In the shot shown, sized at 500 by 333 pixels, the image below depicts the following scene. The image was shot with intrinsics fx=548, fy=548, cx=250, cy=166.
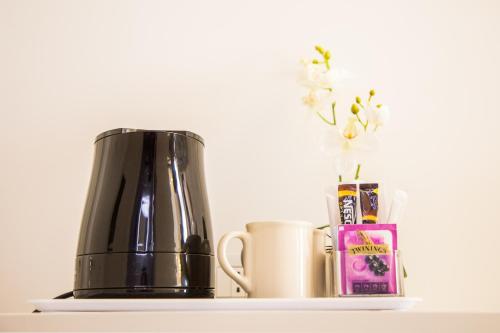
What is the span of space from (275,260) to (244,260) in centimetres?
5

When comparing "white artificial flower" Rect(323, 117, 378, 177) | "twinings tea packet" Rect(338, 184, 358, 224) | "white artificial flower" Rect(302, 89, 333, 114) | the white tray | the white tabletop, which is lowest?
the white tabletop

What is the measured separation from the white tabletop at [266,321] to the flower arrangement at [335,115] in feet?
1.18

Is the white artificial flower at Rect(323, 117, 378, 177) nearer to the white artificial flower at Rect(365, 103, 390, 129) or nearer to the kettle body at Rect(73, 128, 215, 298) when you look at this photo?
the white artificial flower at Rect(365, 103, 390, 129)

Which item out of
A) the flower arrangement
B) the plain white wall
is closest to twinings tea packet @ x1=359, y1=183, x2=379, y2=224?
the flower arrangement

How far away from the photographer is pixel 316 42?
1.10 meters

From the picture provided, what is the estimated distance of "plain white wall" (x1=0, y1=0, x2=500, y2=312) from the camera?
1018 mm

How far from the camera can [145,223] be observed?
723 mm

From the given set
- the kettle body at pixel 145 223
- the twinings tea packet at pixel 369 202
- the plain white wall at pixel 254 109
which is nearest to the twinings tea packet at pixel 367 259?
the twinings tea packet at pixel 369 202

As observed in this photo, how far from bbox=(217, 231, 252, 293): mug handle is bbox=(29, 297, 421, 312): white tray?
0.11 metres

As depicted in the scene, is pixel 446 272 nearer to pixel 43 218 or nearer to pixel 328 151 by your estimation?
pixel 328 151

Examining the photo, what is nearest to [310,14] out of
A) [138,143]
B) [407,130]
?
[407,130]

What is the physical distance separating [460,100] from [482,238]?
0.27 metres

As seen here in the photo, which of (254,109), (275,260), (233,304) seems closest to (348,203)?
(275,260)

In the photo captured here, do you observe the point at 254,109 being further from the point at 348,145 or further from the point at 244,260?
the point at 244,260
